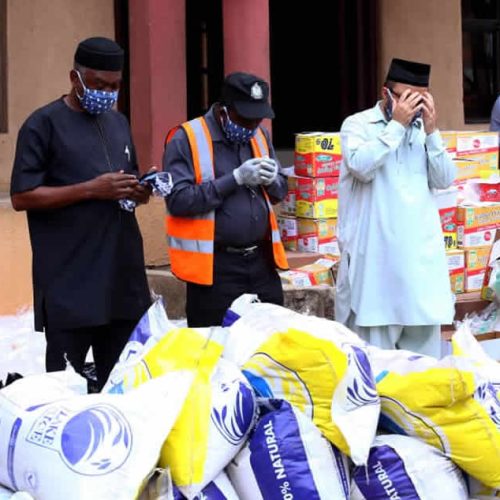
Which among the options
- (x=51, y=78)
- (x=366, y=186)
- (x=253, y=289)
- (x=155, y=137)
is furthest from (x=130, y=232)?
(x=51, y=78)

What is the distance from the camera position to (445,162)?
4.75 metres

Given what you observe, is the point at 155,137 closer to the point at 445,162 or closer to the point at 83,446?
the point at 445,162

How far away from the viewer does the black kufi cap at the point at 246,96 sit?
4352 millimetres

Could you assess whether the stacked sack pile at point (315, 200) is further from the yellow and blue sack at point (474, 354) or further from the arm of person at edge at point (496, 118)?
the yellow and blue sack at point (474, 354)

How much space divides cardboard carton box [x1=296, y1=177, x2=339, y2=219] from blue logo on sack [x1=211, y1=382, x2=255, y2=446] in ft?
13.1

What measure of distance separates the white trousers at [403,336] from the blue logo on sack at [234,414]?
6.63ft

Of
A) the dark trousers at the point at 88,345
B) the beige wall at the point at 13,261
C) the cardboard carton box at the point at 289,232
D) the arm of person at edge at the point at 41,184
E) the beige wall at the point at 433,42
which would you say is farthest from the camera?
the beige wall at the point at 433,42

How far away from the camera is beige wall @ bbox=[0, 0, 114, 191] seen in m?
7.36

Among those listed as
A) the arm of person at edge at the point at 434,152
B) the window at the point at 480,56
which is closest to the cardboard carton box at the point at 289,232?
the arm of person at edge at the point at 434,152

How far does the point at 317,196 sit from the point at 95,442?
4325 millimetres

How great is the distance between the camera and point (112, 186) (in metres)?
3.86

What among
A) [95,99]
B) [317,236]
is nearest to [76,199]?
[95,99]

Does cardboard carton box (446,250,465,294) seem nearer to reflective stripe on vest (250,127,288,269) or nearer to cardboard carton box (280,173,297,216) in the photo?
cardboard carton box (280,173,297,216)

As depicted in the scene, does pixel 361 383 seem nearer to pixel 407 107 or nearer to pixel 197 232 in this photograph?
pixel 197 232
